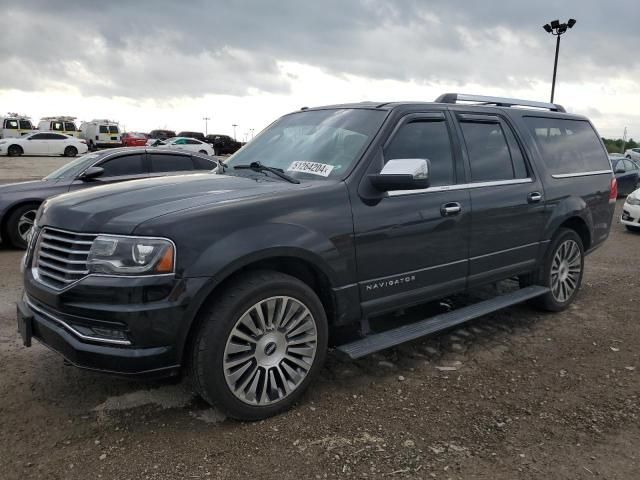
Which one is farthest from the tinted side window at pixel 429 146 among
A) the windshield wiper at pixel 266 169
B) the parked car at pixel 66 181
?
the parked car at pixel 66 181

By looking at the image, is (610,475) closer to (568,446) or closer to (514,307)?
(568,446)

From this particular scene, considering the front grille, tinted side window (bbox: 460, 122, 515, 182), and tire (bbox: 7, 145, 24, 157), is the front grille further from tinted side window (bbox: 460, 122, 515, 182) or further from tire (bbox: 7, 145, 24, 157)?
tire (bbox: 7, 145, 24, 157)

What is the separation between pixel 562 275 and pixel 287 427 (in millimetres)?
3389

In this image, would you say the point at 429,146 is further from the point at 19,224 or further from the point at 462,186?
the point at 19,224

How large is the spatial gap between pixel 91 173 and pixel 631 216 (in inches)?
392

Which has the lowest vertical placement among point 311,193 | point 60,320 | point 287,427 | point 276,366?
point 287,427

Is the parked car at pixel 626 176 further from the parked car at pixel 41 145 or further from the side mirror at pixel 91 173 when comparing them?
the parked car at pixel 41 145

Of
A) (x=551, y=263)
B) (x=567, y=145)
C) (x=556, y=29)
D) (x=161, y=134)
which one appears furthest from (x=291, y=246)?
(x=161, y=134)

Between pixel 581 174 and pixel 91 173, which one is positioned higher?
pixel 581 174

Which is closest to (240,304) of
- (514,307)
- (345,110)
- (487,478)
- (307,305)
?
(307,305)

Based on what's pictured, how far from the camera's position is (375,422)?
10.2ft

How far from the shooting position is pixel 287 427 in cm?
306

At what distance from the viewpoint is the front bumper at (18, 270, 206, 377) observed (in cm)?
269

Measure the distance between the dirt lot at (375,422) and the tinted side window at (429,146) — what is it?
1398mm
